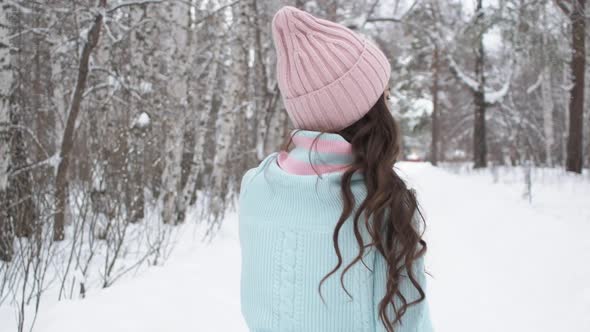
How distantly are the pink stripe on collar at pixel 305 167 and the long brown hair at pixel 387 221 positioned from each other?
0.16 ft

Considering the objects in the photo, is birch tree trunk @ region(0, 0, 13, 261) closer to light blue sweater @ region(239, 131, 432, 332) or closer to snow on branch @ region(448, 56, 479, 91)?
light blue sweater @ region(239, 131, 432, 332)

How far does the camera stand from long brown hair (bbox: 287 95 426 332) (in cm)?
109

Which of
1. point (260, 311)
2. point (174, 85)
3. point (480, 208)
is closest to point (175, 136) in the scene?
point (174, 85)

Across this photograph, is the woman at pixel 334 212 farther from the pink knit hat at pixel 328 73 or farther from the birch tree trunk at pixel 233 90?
the birch tree trunk at pixel 233 90

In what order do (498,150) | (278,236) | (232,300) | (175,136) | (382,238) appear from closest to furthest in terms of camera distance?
1. (382,238)
2. (278,236)
3. (232,300)
4. (175,136)
5. (498,150)

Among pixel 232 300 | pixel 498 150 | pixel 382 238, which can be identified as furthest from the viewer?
pixel 498 150

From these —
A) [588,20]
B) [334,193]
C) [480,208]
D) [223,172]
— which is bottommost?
[480,208]

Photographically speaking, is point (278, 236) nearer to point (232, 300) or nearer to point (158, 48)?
point (232, 300)

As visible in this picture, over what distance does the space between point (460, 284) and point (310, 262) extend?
3762 millimetres

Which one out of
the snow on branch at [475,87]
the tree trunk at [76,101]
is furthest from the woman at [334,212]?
the snow on branch at [475,87]

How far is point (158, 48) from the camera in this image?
26.9 feet

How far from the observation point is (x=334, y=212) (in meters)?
1.13

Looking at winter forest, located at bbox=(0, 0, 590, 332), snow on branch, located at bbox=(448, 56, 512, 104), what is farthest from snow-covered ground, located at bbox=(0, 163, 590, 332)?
snow on branch, located at bbox=(448, 56, 512, 104)

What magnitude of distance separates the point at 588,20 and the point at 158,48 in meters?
8.65
